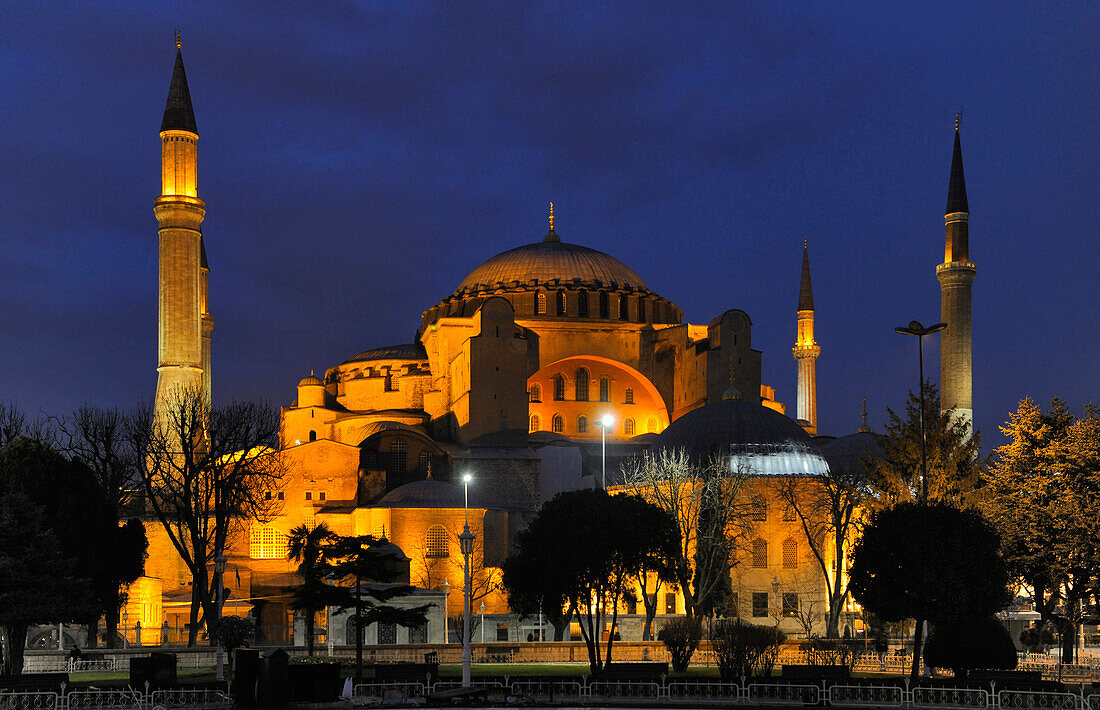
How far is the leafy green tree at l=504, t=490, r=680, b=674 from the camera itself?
27.5 meters

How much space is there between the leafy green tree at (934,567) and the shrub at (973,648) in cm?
104

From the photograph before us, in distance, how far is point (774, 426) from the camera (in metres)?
49.5

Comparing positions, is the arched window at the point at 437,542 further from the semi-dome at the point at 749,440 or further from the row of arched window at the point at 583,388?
the row of arched window at the point at 583,388

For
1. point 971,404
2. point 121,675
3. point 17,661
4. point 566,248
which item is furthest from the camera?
point 566,248

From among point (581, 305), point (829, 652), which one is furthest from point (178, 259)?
point (829, 652)

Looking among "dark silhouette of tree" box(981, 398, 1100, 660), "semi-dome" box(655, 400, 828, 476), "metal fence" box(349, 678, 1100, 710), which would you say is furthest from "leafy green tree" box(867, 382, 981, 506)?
"metal fence" box(349, 678, 1100, 710)

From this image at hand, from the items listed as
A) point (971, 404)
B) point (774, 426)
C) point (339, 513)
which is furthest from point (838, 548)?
point (339, 513)

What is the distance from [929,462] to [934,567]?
47.9ft

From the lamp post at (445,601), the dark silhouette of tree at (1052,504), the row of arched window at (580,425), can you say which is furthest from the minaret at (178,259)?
the dark silhouette of tree at (1052,504)

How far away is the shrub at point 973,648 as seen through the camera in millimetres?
24969

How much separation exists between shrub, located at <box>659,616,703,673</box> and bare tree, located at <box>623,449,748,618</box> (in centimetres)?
442

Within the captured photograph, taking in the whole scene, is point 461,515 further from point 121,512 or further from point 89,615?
point 89,615

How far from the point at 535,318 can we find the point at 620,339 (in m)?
4.21

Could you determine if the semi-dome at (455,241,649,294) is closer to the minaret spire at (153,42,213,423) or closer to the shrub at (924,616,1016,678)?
the minaret spire at (153,42,213,423)
